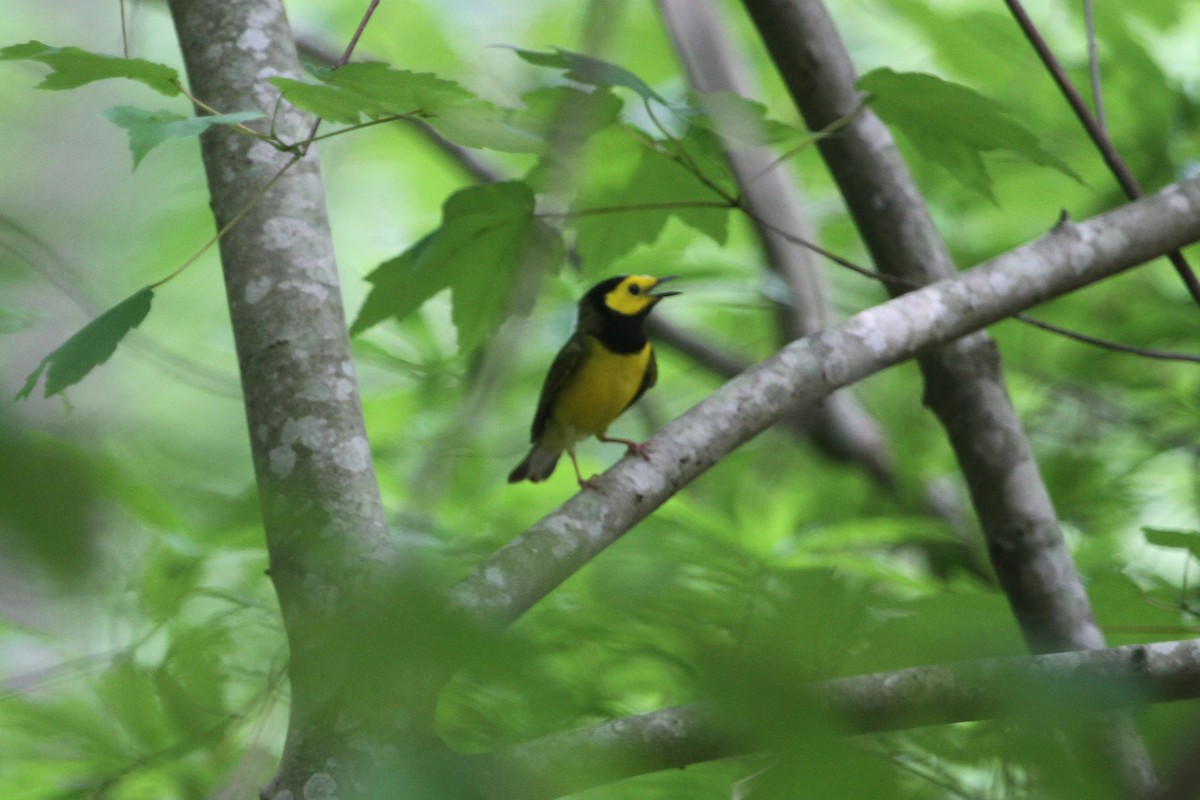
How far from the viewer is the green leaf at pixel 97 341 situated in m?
1.91

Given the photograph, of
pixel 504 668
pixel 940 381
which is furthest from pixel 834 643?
pixel 940 381

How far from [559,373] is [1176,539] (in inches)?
131

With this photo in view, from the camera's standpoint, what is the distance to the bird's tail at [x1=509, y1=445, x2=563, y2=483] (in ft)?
18.6

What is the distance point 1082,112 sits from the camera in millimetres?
3389

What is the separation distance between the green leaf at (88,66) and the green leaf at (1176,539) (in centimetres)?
232

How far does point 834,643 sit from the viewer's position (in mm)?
985

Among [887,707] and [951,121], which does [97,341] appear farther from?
[951,121]

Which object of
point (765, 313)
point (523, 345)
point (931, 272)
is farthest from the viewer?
point (765, 313)

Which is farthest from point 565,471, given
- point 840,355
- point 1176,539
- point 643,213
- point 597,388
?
point 1176,539

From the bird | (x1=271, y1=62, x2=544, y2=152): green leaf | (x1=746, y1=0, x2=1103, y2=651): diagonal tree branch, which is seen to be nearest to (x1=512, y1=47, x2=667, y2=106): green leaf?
(x1=271, y1=62, x2=544, y2=152): green leaf

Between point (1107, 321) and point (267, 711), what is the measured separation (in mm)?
4877

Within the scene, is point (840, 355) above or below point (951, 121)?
below

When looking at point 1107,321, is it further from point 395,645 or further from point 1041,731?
point 395,645

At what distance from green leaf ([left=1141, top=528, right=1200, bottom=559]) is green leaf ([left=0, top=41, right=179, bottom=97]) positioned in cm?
232
